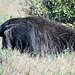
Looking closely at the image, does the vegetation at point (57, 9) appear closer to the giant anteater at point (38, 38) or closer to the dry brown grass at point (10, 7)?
the dry brown grass at point (10, 7)

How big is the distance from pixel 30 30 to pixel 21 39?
0.37 metres

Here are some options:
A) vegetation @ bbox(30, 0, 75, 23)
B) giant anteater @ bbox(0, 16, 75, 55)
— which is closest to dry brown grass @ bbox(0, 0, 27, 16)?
vegetation @ bbox(30, 0, 75, 23)

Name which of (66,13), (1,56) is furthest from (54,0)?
(1,56)

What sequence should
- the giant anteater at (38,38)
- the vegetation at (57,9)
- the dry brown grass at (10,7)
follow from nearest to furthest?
the giant anteater at (38,38), the vegetation at (57,9), the dry brown grass at (10,7)

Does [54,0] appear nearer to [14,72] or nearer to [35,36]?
[35,36]

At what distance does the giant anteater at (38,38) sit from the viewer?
4812 millimetres

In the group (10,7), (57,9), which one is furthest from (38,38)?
(10,7)

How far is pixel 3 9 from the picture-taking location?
14.6 m

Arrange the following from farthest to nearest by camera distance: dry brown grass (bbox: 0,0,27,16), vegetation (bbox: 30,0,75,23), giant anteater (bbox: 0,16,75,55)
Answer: dry brown grass (bbox: 0,0,27,16) → vegetation (bbox: 30,0,75,23) → giant anteater (bbox: 0,16,75,55)

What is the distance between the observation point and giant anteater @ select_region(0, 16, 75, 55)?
4812mm

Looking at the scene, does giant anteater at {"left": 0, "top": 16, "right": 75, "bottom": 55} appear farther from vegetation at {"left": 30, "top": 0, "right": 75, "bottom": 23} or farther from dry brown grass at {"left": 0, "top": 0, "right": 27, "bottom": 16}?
dry brown grass at {"left": 0, "top": 0, "right": 27, "bottom": 16}

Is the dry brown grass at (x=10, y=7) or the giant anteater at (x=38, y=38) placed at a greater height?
the dry brown grass at (x=10, y=7)

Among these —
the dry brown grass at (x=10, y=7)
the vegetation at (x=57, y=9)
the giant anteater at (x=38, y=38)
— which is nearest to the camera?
the giant anteater at (x=38, y=38)

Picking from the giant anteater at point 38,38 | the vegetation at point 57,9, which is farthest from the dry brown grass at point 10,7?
the giant anteater at point 38,38
